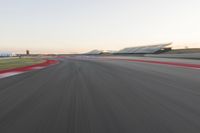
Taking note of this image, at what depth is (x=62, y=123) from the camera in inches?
139

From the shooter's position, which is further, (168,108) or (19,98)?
(19,98)

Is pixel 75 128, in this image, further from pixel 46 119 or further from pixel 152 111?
pixel 152 111

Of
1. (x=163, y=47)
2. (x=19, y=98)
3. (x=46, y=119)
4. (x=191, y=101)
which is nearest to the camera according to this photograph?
(x=46, y=119)

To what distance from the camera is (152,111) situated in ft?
13.5

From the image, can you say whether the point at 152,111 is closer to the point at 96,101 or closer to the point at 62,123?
the point at 96,101

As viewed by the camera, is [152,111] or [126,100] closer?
[152,111]

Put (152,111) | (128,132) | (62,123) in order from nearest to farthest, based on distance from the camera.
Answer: (128,132) < (62,123) < (152,111)

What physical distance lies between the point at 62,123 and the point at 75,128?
39cm

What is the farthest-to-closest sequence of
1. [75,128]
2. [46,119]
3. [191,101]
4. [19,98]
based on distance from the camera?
1. [19,98]
2. [191,101]
3. [46,119]
4. [75,128]

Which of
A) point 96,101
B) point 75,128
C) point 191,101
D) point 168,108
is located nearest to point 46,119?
point 75,128

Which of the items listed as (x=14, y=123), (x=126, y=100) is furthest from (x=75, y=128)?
(x=126, y=100)

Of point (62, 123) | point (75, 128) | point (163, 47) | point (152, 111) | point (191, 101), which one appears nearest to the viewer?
point (75, 128)

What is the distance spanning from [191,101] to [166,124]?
188cm

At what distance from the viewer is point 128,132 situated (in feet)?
10.1
